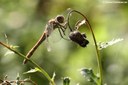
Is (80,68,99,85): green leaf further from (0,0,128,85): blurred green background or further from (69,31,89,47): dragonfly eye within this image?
(0,0,128,85): blurred green background

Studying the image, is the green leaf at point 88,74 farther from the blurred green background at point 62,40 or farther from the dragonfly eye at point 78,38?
the blurred green background at point 62,40

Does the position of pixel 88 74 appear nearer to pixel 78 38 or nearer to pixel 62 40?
pixel 78 38

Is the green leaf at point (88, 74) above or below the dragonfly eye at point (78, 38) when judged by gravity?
below

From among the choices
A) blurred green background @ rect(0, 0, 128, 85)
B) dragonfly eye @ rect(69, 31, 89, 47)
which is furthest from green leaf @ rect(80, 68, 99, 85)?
blurred green background @ rect(0, 0, 128, 85)

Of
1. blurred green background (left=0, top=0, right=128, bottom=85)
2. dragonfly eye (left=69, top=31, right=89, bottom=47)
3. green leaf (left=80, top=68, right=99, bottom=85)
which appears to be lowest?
green leaf (left=80, top=68, right=99, bottom=85)

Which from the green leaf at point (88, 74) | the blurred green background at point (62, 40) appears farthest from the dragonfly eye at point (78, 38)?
the blurred green background at point (62, 40)

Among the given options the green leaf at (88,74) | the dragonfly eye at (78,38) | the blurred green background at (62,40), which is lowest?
the green leaf at (88,74)

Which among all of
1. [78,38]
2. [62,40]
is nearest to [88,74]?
[78,38]

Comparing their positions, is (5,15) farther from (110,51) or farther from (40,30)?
(110,51)
